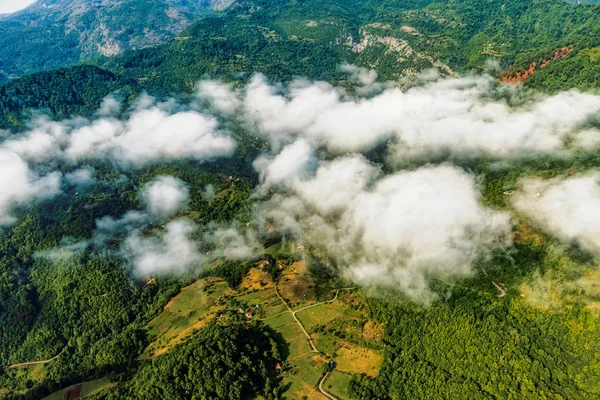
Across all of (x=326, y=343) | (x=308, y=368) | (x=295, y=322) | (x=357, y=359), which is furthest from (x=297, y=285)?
(x=357, y=359)

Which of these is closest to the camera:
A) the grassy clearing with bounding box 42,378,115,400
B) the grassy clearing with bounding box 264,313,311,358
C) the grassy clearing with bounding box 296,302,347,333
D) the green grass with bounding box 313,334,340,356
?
the green grass with bounding box 313,334,340,356

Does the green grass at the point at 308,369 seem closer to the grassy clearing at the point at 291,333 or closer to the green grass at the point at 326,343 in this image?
the grassy clearing at the point at 291,333

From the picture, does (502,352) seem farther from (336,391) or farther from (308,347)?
(308,347)

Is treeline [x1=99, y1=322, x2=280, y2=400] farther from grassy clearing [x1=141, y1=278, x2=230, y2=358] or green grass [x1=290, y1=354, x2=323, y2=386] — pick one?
grassy clearing [x1=141, y1=278, x2=230, y2=358]

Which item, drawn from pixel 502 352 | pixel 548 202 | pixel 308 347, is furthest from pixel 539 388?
pixel 548 202

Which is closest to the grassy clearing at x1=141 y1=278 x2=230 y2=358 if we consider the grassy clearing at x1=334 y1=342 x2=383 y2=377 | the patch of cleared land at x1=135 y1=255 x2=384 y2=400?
the patch of cleared land at x1=135 y1=255 x2=384 y2=400

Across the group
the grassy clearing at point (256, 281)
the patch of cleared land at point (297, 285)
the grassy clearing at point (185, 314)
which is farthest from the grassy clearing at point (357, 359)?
the grassy clearing at point (185, 314)
